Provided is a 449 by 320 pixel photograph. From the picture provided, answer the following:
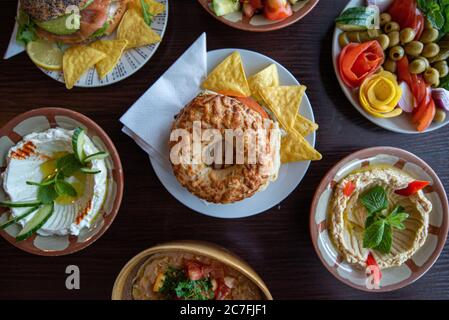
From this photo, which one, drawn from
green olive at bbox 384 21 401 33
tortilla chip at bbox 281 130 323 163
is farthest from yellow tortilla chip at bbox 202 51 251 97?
green olive at bbox 384 21 401 33

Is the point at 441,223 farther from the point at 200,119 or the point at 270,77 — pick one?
the point at 200,119

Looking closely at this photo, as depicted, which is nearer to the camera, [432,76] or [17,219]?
[17,219]

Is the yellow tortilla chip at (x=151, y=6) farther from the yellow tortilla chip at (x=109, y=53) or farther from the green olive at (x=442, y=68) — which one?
the green olive at (x=442, y=68)

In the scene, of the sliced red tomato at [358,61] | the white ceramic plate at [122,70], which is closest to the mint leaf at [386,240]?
the sliced red tomato at [358,61]

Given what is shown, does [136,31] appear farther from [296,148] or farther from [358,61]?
[358,61]

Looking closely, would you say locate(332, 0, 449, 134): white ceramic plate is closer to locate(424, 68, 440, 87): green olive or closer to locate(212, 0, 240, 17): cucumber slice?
locate(424, 68, 440, 87): green olive

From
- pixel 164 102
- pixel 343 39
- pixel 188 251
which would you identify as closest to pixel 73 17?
pixel 164 102

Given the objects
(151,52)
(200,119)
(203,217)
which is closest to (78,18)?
(151,52)
